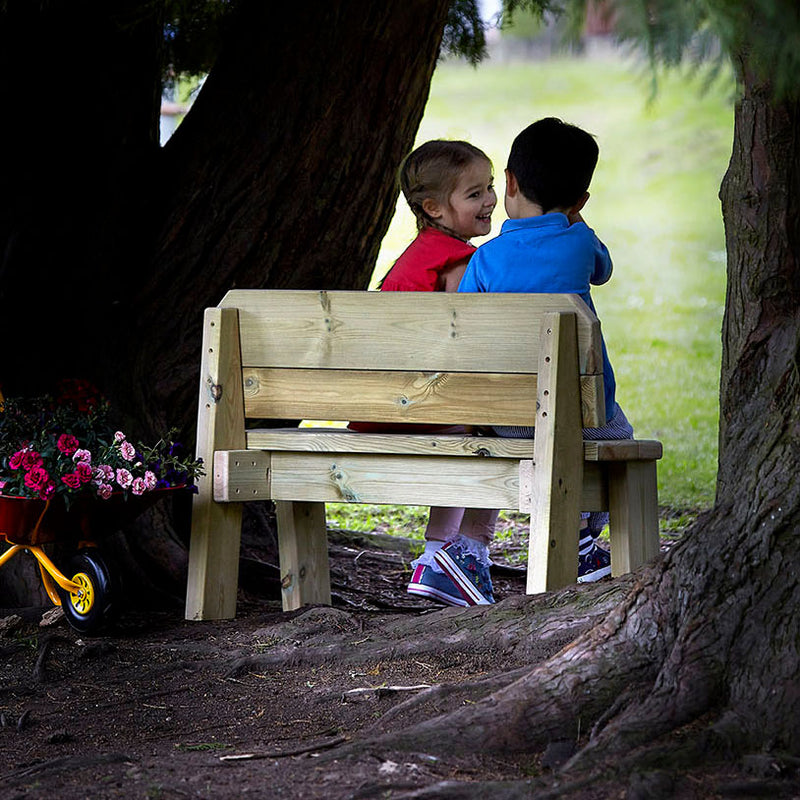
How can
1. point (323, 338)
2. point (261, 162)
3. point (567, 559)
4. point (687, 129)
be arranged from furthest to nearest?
point (687, 129)
point (261, 162)
point (323, 338)
point (567, 559)

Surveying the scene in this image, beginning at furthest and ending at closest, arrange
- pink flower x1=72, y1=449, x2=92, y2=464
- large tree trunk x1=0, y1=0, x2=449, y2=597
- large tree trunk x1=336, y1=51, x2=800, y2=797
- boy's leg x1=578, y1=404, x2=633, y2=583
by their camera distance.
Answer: large tree trunk x1=0, y1=0, x2=449, y2=597
boy's leg x1=578, y1=404, x2=633, y2=583
pink flower x1=72, y1=449, x2=92, y2=464
large tree trunk x1=336, y1=51, x2=800, y2=797

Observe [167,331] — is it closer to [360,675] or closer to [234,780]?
[360,675]

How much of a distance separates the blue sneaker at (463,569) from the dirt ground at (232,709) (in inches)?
14.1

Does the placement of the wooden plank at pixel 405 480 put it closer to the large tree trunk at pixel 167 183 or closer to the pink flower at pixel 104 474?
the pink flower at pixel 104 474

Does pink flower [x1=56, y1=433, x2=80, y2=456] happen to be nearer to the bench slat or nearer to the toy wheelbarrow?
the toy wheelbarrow

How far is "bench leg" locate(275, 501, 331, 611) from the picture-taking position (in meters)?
3.97

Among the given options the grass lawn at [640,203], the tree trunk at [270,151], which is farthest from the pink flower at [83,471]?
the grass lawn at [640,203]

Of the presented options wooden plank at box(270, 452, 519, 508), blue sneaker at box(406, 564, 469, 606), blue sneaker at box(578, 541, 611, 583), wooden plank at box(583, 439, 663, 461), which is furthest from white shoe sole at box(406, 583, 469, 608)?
wooden plank at box(583, 439, 663, 461)

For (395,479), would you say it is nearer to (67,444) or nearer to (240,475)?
(240,475)

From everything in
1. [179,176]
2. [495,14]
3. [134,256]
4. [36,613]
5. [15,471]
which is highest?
[495,14]

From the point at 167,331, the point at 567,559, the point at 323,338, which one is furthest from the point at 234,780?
the point at 167,331

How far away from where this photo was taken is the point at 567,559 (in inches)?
130

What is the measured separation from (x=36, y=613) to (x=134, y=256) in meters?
1.40

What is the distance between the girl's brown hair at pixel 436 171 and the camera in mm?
4156
